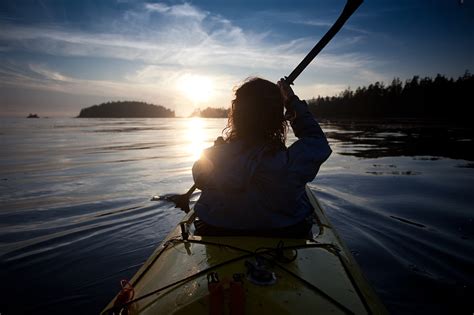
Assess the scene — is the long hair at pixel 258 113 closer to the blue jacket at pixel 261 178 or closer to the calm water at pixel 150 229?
the blue jacket at pixel 261 178

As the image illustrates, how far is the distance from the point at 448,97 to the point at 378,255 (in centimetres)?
9118

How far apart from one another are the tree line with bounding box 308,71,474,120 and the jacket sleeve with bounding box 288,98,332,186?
5865 cm

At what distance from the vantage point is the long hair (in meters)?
2.53

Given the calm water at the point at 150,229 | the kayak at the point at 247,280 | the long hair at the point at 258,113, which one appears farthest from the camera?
the calm water at the point at 150,229

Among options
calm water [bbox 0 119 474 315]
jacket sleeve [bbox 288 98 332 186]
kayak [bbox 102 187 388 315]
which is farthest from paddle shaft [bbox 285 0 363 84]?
calm water [bbox 0 119 474 315]

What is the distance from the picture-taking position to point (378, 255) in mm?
5133

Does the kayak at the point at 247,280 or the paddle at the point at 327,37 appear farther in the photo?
the paddle at the point at 327,37

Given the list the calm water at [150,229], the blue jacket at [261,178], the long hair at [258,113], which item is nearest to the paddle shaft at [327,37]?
the long hair at [258,113]

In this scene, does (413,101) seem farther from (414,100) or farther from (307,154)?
(307,154)

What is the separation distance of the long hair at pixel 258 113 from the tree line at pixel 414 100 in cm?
5862

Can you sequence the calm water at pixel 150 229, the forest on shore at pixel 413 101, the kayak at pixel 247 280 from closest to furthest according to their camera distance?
the kayak at pixel 247 280
the calm water at pixel 150 229
the forest on shore at pixel 413 101

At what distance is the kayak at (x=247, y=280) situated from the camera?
1738 millimetres

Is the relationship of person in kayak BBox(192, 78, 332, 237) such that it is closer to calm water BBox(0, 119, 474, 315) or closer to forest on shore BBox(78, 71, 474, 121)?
calm water BBox(0, 119, 474, 315)

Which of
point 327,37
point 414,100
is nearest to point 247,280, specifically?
point 327,37
